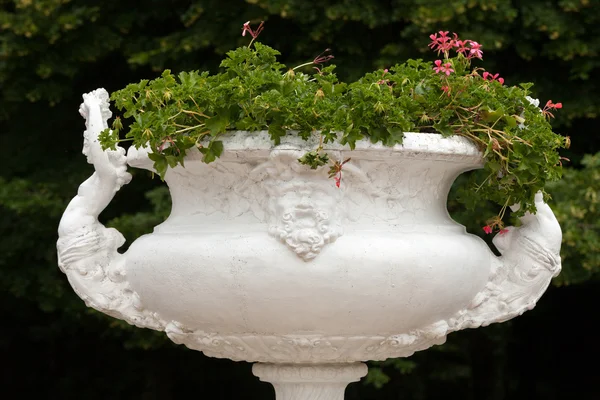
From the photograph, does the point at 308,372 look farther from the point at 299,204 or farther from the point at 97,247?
the point at 97,247

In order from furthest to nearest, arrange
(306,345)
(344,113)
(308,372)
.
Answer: (308,372) < (306,345) < (344,113)

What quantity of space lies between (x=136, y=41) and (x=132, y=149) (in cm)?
368

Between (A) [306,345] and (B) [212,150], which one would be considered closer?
(B) [212,150]

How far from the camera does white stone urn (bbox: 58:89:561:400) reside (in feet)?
9.77

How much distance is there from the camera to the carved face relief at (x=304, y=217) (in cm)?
295

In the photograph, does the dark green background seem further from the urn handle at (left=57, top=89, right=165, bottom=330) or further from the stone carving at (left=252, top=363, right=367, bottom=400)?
the urn handle at (left=57, top=89, right=165, bottom=330)

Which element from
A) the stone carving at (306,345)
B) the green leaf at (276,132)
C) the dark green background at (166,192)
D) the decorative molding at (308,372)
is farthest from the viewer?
the dark green background at (166,192)

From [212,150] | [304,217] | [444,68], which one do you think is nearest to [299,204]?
[304,217]

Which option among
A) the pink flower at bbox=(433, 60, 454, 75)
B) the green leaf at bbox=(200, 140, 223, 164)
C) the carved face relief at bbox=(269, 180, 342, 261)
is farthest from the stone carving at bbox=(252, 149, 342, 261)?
the pink flower at bbox=(433, 60, 454, 75)

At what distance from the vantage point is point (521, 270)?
338 centimetres

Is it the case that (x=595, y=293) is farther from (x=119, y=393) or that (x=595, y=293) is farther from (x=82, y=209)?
(x=82, y=209)

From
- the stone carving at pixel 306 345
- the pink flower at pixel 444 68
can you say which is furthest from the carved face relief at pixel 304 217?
the pink flower at pixel 444 68

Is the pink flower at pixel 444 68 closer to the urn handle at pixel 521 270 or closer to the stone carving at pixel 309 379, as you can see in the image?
the urn handle at pixel 521 270

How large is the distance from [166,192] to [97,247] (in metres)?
2.88
